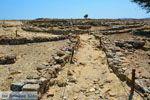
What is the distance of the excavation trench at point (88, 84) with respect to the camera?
376 inches

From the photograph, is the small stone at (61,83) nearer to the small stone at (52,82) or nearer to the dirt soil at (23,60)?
the small stone at (52,82)

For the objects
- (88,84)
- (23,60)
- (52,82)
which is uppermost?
(23,60)

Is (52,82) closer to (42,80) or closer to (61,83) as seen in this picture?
(61,83)

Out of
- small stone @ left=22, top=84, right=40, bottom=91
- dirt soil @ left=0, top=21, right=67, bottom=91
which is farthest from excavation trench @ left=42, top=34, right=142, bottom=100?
dirt soil @ left=0, top=21, right=67, bottom=91

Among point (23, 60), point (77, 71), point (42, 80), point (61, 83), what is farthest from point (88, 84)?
point (23, 60)

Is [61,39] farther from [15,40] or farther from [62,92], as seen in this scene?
[62,92]

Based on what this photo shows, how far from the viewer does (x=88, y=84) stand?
10.8 meters

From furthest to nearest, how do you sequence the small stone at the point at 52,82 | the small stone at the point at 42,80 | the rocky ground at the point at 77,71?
the small stone at the point at 52,82, the rocky ground at the point at 77,71, the small stone at the point at 42,80

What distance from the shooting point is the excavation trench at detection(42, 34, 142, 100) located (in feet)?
31.4

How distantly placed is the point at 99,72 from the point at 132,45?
7.55m

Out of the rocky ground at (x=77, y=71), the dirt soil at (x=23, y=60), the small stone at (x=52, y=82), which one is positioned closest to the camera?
the rocky ground at (x=77, y=71)

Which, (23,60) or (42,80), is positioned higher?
(42,80)

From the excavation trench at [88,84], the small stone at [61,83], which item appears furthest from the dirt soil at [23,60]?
the excavation trench at [88,84]

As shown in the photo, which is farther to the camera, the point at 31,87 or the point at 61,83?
the point at 61,83
